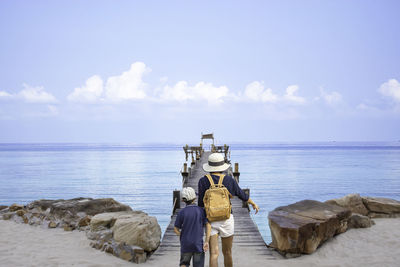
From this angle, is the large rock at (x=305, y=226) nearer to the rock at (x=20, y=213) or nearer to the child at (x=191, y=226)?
the child at (x=191, y=226)

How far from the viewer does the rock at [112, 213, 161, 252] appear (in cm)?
835

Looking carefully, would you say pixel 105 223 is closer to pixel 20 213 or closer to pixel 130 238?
pixel 130 238

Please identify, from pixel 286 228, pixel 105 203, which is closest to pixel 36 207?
pixel 105 203

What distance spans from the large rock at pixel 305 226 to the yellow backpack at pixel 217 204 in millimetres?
3497

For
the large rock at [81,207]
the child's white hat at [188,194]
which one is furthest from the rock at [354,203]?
the large rock at [81,207]

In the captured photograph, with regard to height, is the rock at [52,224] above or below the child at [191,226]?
below

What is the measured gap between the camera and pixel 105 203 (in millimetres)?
12828

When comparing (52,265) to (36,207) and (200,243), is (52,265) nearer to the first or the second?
(200,243)

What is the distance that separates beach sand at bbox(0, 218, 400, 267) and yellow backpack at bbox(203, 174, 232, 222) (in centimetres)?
321

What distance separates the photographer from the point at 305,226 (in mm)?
7820

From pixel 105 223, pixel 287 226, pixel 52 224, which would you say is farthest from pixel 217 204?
pixel 52 224

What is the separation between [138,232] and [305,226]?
13.1ft

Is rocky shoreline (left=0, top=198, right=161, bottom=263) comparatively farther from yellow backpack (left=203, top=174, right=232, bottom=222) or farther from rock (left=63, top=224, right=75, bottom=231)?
yellow backpack (left=203, top=174, right=232, bottom=222)

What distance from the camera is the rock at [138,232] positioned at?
835cm
